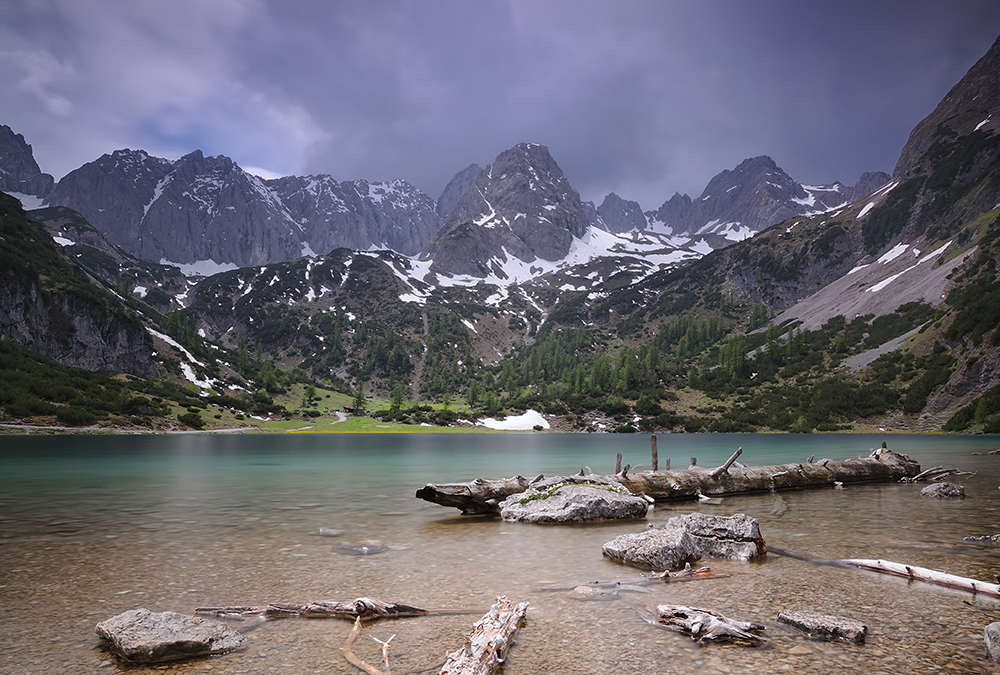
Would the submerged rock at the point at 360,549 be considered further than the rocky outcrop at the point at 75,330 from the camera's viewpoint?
No

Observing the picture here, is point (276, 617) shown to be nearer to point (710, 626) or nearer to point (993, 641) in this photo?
point (710, 626)

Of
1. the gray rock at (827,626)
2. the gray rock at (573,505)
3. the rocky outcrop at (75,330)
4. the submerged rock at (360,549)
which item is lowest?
the submerged rock at (360,549)

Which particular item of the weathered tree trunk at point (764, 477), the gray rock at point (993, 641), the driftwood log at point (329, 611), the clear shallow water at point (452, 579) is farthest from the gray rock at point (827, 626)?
the weathered tree trunk at point (764, 477)

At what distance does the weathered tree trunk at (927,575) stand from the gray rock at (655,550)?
4054mm

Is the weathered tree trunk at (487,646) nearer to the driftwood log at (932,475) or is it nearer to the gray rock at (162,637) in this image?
the gray rock at (162,637)

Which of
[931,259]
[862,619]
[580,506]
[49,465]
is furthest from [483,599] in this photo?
[931,259]

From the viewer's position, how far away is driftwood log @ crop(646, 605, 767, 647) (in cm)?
835

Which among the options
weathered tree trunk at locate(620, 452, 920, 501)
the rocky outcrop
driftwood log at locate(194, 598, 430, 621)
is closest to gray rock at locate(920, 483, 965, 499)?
weathered tree trunk at locate(620, 452, 920, 501)

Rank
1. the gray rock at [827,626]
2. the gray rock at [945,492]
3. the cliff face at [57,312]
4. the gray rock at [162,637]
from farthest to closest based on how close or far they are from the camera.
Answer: the cliff face at [57,312] < the gray rock at [945,492] < the gray rock at [827,626] < the gray rock at [162,637]

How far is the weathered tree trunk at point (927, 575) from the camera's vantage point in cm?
1078

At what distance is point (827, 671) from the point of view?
7.21 meters

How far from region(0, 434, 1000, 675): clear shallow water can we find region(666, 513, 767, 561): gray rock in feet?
2.92

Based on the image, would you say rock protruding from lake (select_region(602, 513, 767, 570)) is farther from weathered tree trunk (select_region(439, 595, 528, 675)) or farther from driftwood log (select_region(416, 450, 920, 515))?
driftwood log (select_region(416, 450, 920, 515))

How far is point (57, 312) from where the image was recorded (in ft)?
488
